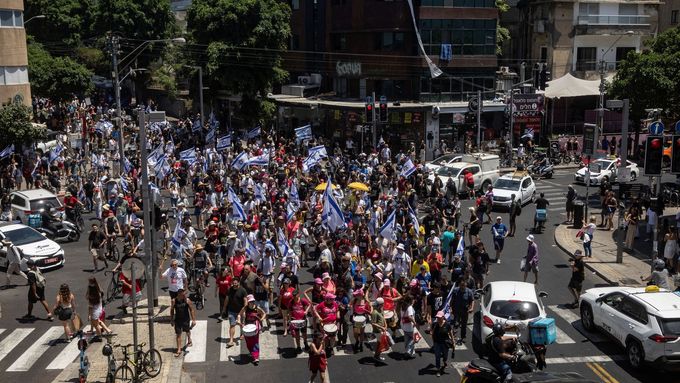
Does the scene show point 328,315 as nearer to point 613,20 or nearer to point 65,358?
point 65,358

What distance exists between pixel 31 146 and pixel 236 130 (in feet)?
54.3

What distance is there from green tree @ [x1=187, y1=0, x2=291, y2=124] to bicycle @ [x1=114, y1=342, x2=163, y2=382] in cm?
3842

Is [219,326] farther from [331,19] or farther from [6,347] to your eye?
[331,19]

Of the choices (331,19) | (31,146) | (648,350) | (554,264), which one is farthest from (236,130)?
(648,350)

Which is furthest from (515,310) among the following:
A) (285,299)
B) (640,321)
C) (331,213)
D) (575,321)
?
(331,213)

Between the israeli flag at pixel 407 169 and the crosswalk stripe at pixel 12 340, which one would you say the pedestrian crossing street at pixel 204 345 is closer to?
the crosswalk stripe at pixel 12 340

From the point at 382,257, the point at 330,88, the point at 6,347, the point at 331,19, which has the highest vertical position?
the point at 331,19

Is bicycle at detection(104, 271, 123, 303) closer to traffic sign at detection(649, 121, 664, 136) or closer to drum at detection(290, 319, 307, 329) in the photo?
drum at detection(290, 319, 307, 329)

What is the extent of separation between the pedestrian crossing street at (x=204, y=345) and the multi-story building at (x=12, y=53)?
2602cm

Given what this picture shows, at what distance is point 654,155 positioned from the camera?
21.7 metres

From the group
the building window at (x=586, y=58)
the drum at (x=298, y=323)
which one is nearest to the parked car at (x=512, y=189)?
the drum at (x=298, y=323)

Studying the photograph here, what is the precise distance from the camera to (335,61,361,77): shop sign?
52562mm

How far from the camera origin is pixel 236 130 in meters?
56.4

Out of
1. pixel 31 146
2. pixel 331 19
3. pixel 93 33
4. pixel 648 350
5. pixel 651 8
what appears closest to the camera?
pixel 648 350
